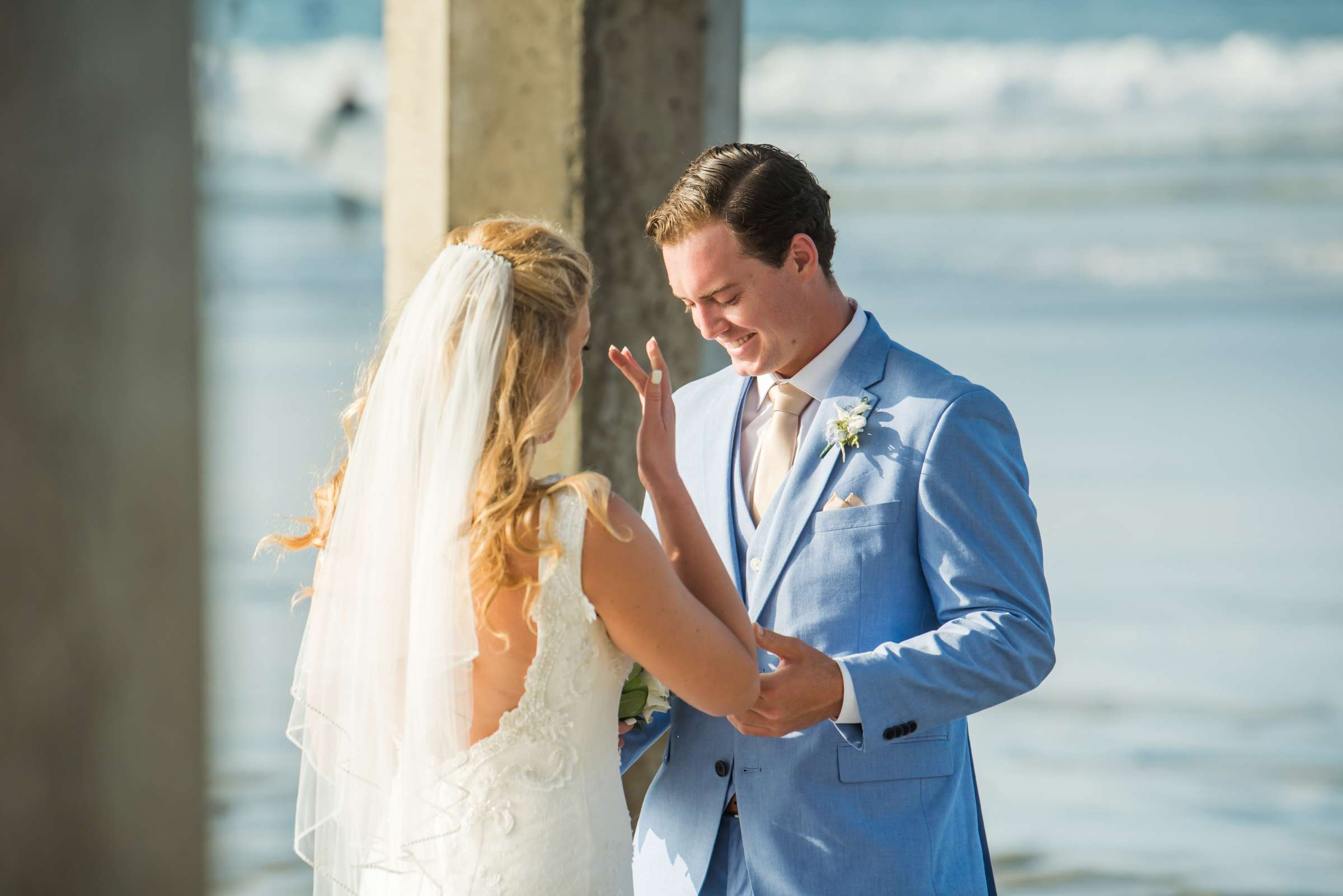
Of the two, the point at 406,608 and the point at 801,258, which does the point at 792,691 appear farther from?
the point at 801,258

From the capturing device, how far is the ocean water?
6066mm

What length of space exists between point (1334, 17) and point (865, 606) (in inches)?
392

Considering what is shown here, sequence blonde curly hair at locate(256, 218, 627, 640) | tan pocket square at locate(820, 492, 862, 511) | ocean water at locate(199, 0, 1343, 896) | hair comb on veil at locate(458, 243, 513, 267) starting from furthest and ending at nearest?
ocean water at locate(199, 0, 1343, 896), tan pocket square at locate(820, 492, 862, 511), hair comb on veil at locate(458, 243, 513, 267), blonde curly hair at locate(256, 218, 627, 640)

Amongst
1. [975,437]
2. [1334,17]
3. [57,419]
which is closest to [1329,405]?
[1334,17]

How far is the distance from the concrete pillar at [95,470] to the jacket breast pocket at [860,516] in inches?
38.2

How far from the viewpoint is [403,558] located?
185 cm

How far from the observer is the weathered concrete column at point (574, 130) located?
324cm

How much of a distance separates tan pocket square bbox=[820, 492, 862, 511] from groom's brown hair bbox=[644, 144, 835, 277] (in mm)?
440

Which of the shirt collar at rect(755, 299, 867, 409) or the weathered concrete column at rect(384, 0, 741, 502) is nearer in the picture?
the shirt collar at rect(755, 299, 867, 409)

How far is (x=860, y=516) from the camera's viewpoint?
6.79 feet

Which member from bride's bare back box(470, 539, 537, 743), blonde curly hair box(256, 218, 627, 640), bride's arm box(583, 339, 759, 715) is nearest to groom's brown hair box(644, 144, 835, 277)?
blonde curly hair box(256, 218, 627, 640)

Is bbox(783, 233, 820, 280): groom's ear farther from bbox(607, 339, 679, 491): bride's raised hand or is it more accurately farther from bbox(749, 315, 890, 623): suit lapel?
bbox(607, 339, 679, 491): bride's raised hand

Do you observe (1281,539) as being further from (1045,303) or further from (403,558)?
(403,558)

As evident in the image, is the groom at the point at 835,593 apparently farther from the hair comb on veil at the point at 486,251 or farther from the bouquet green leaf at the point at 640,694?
the hair comb on veil at the point at 486,251
